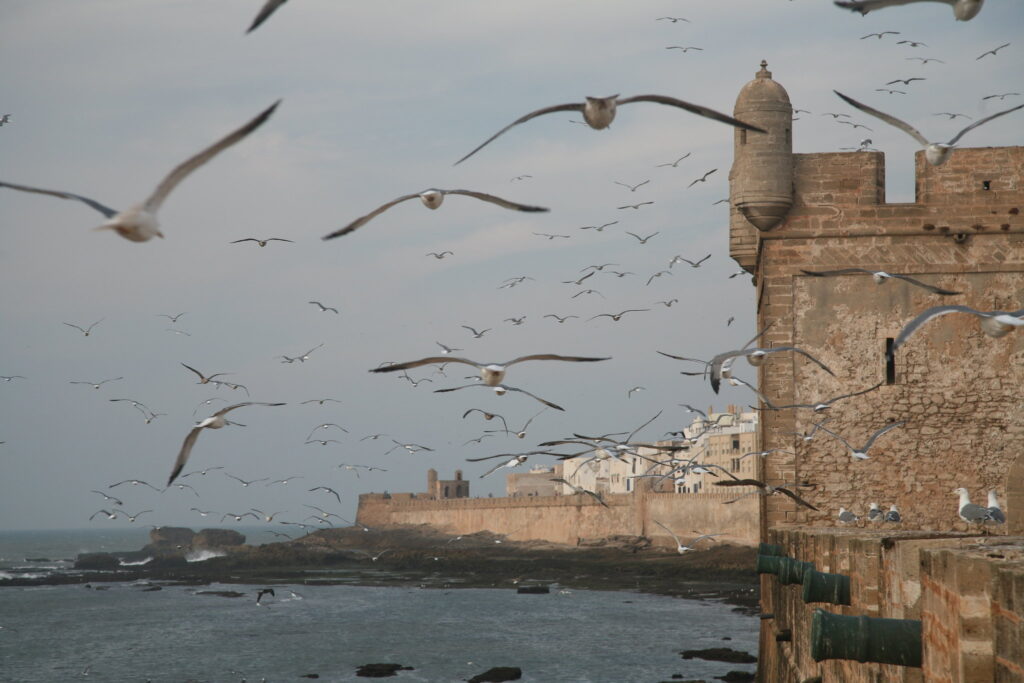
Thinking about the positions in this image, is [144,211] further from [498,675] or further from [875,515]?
[498,675]

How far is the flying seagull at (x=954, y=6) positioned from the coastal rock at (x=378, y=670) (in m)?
31.9

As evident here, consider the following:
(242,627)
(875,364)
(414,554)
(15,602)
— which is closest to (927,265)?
(875,364)

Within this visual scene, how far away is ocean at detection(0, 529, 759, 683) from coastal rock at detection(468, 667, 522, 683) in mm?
586

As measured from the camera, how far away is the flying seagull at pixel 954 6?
9.16 meters

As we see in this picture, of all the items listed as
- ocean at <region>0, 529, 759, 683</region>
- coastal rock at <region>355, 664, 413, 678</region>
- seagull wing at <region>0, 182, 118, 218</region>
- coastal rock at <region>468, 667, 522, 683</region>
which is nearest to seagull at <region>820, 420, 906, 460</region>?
seagull wing at <region>0, 182, 118, 218</region>

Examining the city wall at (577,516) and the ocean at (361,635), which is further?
the city wall at (577,516)

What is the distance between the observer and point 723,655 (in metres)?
36.8

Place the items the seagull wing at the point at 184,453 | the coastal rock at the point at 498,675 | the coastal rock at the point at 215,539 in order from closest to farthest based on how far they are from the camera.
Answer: the seagull wing at the point at 184,453 < the coastal rock at the point at 498,675 < the coastal rock at the point at 215,539

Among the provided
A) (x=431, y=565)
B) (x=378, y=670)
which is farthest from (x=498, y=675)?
(x=431, y=565)

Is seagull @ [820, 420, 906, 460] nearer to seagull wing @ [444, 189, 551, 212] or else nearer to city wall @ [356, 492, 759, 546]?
seagull wing @ [444, 189, 551, 212]

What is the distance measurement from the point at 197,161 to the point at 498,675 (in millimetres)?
32053

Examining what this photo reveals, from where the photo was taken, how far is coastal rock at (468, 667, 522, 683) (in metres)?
35.3

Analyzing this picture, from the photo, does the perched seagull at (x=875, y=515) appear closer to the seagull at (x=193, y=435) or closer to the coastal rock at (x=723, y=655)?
the seagull at (x=193, y=435)

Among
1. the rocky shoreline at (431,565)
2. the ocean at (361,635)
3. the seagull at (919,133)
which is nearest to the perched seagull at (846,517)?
the seagull at (919,133)
